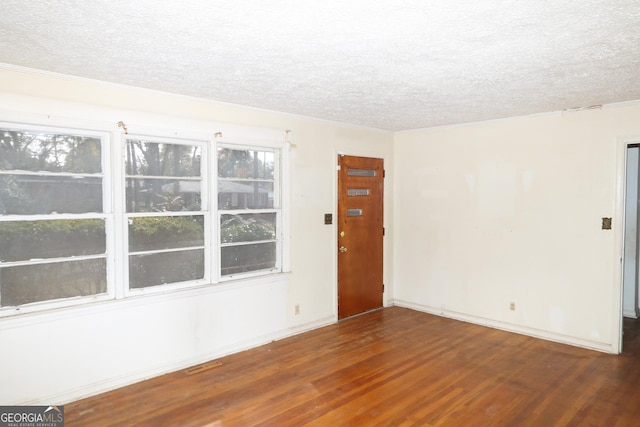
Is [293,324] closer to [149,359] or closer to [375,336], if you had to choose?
[375,336]

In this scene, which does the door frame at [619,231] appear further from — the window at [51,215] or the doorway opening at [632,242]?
the window at [51,215]

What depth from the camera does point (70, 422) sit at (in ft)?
9.18

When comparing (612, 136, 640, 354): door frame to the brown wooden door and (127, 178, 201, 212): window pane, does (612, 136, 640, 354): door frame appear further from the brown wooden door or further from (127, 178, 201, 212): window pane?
(127, 178, 201, 212): window pane

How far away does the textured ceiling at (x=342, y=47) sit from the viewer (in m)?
1.96

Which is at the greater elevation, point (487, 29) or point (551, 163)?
point (487, 29)

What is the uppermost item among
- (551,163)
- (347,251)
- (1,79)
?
(1,79)

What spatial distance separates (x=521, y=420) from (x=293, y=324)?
8.18 ft

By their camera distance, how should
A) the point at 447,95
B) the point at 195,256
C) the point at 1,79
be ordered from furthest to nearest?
the point at 195,256 < the point at 447,95 < the point at 1,79

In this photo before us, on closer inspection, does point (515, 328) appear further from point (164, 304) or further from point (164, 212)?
point (164, 212)

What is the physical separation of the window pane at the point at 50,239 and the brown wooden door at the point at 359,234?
280 cm

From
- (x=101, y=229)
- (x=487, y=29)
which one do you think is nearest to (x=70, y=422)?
(x=101, y=229)

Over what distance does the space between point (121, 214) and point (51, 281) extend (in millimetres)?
713

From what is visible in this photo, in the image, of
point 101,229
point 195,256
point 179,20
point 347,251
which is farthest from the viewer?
point 347,251

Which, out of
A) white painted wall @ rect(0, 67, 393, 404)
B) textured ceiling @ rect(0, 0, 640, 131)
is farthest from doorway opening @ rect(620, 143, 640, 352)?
white painted wall @ rect(0, 67, 393, 404)
